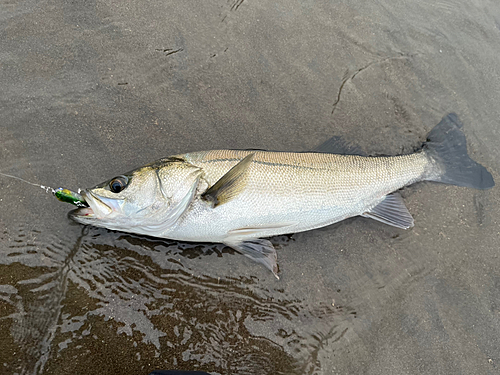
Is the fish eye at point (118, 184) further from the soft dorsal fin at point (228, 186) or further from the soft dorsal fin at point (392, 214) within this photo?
the soft dorsal fin at point (392, 214)

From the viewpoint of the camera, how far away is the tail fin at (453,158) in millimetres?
3119

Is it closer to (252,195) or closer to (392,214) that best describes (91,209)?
(252,195)

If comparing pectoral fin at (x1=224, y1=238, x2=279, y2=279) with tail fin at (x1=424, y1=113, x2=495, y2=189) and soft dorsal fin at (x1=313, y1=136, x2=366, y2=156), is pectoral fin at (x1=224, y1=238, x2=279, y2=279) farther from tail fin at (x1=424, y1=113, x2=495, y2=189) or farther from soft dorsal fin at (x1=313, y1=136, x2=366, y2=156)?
tail fin at (x1=424, y1=113, x2=495, y2=189)

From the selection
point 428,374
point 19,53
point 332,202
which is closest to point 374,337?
point 428,374

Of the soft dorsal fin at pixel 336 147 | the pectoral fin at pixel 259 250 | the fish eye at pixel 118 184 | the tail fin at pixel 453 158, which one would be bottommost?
the pectoral fin at pixel 259 250

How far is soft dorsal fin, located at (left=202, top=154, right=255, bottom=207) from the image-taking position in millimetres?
2547

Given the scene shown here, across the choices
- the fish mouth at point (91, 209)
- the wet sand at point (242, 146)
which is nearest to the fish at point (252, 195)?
the fish mouth at point (91, 209)

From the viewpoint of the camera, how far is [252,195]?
2.64 meters

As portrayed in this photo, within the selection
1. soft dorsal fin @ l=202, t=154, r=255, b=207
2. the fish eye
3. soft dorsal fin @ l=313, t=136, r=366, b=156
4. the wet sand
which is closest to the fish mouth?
the fish eye

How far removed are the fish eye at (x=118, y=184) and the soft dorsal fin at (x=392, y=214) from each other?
226 centimetres

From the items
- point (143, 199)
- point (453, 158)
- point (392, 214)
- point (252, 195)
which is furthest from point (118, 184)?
point (453, 158)

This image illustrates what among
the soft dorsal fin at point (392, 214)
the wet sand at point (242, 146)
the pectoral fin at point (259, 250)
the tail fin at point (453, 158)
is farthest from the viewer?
the tail fin at point (453, 158)

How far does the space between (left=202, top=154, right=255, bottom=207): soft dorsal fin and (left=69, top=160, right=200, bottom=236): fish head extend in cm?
17

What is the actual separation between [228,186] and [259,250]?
2.31ft
